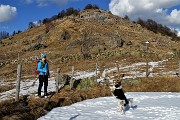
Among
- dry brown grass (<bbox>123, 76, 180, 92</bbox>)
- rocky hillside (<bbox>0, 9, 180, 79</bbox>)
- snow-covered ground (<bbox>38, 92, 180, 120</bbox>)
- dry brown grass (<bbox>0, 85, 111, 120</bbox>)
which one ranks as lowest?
snow-covered ground (<bbox>38, 92, 180, 120</bbox>)

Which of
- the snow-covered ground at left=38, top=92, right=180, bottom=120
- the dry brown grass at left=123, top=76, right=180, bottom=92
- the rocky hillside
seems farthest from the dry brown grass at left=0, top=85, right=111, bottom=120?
the rocky hillside

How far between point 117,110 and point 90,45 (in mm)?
56933

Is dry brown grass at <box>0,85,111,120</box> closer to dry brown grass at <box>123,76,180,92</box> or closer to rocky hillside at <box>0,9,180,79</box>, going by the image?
dry brown grass at <box>123,76,180,92</box>

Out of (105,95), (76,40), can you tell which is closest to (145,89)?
(105,95)

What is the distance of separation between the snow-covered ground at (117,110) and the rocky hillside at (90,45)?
3389 centimetres

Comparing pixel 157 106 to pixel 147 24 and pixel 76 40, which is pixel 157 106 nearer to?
pixel 76 40

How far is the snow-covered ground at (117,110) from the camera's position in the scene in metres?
12.7

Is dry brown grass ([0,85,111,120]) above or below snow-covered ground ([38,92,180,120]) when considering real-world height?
above

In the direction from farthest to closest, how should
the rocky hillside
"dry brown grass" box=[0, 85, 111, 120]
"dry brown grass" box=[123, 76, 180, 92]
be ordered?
the rocky hillside, "dry brown grass" box=[123, 76, 180, 92], "dry brown grass" box=[0, 85, 111, 120]

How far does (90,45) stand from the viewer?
70812 mm

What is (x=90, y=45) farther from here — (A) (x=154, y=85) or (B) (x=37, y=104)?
(B) (x=37, y=104)

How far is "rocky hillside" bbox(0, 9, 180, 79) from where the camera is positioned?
5684 cm

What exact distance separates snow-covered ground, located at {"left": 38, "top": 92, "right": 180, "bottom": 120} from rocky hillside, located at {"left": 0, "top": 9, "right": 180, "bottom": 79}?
3389 centimetres

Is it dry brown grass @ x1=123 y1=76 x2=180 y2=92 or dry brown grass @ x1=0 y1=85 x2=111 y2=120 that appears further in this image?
dry brown grass @ x1=123 y1=76 x2=180 y2=92
